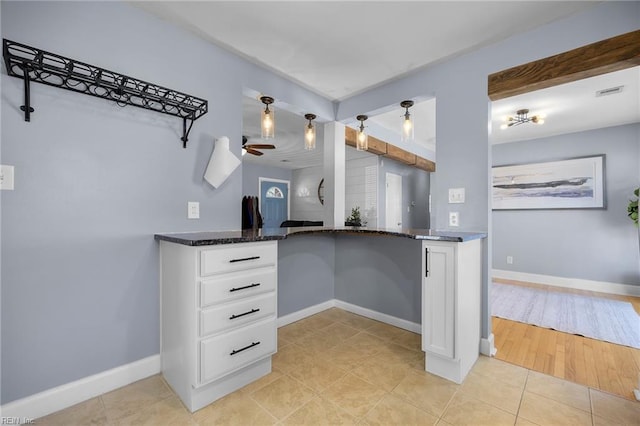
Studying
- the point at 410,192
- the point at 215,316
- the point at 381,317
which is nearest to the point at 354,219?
the point at 381,317

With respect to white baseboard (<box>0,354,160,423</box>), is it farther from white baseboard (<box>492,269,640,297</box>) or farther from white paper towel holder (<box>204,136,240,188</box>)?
white baseboard (<box>492,269,640,297</box>)

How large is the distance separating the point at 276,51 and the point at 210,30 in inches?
19.2

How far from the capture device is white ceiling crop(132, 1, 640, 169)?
1718 millimetres

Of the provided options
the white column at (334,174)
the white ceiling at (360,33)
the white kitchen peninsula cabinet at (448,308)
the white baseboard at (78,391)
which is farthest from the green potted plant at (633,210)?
the white baseboard at (78,391)

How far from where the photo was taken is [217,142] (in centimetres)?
202

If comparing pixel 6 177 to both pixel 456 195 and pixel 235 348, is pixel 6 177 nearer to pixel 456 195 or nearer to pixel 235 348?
pixel 235 348

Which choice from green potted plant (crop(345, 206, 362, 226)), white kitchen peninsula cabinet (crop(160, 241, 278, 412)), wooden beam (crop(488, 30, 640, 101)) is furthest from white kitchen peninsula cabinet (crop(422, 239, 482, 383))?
green potted plant (crop(345, 206, 362, 226))

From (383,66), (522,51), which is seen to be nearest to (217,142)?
(383,66)

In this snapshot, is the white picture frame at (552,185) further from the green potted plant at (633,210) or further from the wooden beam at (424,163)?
the wooden beam at (424,163)

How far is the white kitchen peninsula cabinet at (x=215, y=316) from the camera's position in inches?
58.0

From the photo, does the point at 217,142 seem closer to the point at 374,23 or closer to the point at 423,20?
the point at 374,23

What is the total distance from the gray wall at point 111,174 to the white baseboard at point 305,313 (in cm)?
107

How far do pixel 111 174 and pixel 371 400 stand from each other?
2005mm

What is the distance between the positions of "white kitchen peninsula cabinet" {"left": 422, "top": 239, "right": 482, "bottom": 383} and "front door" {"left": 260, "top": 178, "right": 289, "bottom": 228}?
5979 millimetres
